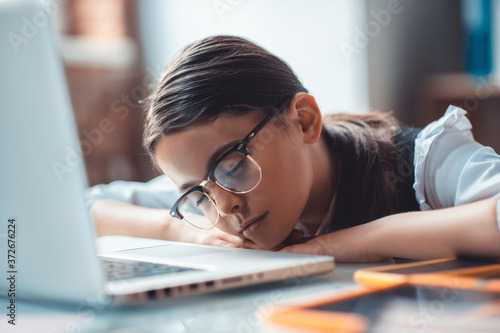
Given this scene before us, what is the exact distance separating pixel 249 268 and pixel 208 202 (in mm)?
317

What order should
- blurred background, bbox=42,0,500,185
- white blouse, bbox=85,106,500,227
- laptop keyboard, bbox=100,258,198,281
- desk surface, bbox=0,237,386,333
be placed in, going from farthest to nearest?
blurred background, bbox=42,0,500,185, white blouse, bbox=85,106,500,227, laptop keyboard, bbox=100,258,198,281, desk surface, bbox=0,237,386,333

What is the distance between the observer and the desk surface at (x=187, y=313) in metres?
0.47

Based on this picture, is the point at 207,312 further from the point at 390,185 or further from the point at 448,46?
the point at 448,46

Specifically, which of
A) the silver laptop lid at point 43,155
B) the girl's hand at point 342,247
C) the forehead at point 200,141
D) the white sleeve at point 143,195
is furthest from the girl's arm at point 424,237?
the white sleeve at point 143,195

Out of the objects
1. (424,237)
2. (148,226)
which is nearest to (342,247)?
(424,237)

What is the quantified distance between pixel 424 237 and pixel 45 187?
0.49 metres

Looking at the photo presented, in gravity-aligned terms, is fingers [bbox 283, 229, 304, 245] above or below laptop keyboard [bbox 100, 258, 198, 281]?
below

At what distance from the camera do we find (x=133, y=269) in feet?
2.14

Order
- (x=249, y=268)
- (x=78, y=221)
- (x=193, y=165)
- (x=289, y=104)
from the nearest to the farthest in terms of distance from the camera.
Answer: (x=78, y=221), (x=249, y=268), (x=193, y=165), (x=289, y=104)

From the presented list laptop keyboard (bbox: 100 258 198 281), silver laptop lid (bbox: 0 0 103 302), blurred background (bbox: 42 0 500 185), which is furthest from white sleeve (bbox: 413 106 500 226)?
blurred background (bbox: 42 0 500 185)

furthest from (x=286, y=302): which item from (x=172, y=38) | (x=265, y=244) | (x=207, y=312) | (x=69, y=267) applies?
(x=172, y=38)

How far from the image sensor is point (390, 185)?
1.04 m

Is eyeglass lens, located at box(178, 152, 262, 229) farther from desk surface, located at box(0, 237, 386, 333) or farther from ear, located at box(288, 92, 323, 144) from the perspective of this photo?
desk surface, located at box(0, 237, 386, 333)

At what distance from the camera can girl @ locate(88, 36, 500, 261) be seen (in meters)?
0.79
